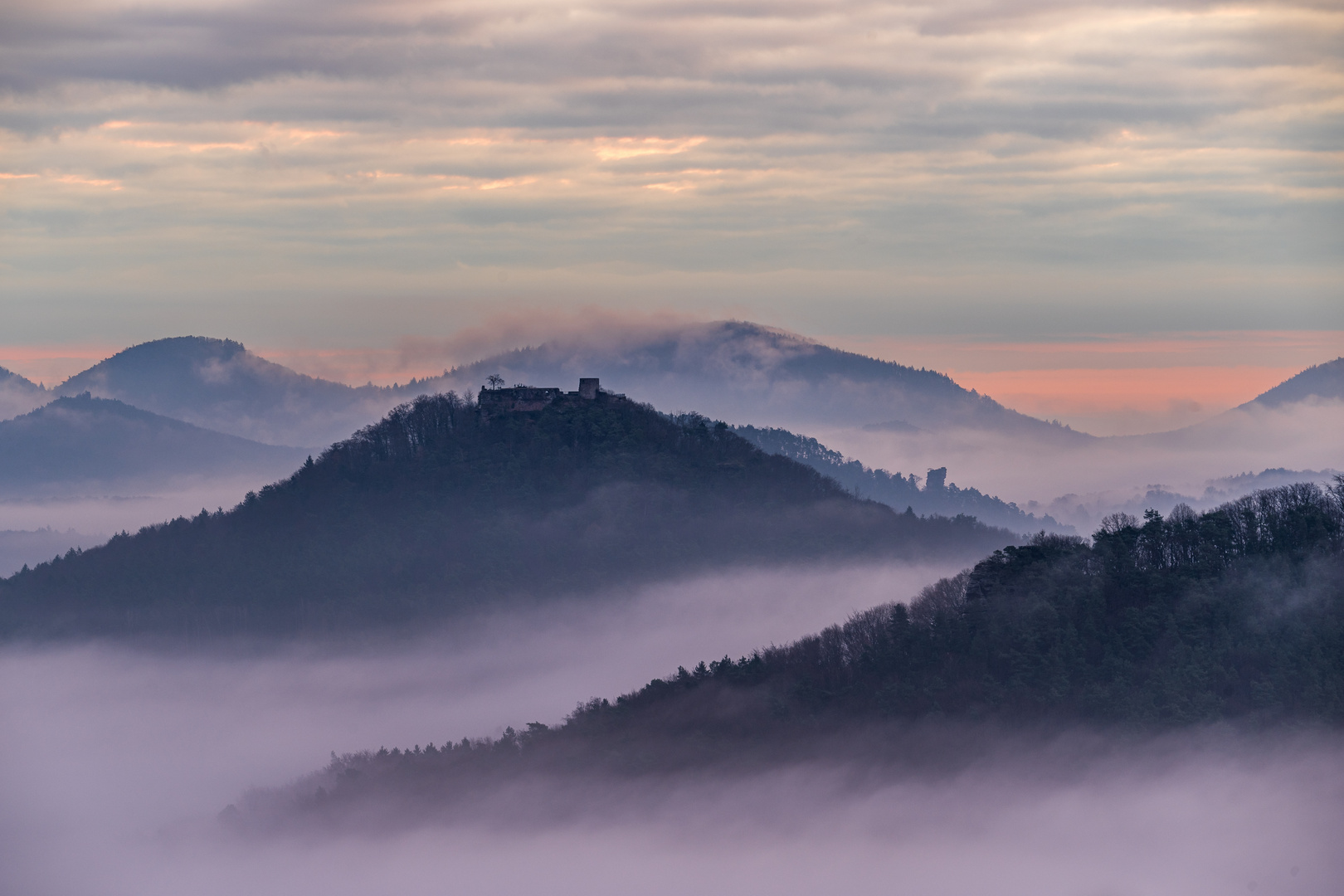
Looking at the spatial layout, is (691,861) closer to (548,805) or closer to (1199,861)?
(548,805)

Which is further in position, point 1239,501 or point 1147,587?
point 1239,501

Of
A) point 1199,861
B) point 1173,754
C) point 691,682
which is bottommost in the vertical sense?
point 1199,861

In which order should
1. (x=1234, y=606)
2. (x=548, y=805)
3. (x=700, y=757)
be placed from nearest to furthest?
1. (x=1234, y=606)
2. (x=700, y=757)
3. (x=548, y=805)

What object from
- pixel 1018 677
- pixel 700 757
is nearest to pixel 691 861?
pixel 700 757

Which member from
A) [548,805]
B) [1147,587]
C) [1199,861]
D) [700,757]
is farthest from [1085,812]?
[548,805]

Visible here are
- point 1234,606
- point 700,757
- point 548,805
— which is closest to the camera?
point 1234,606

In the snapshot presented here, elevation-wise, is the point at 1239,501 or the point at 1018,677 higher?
the point at 1239,501
